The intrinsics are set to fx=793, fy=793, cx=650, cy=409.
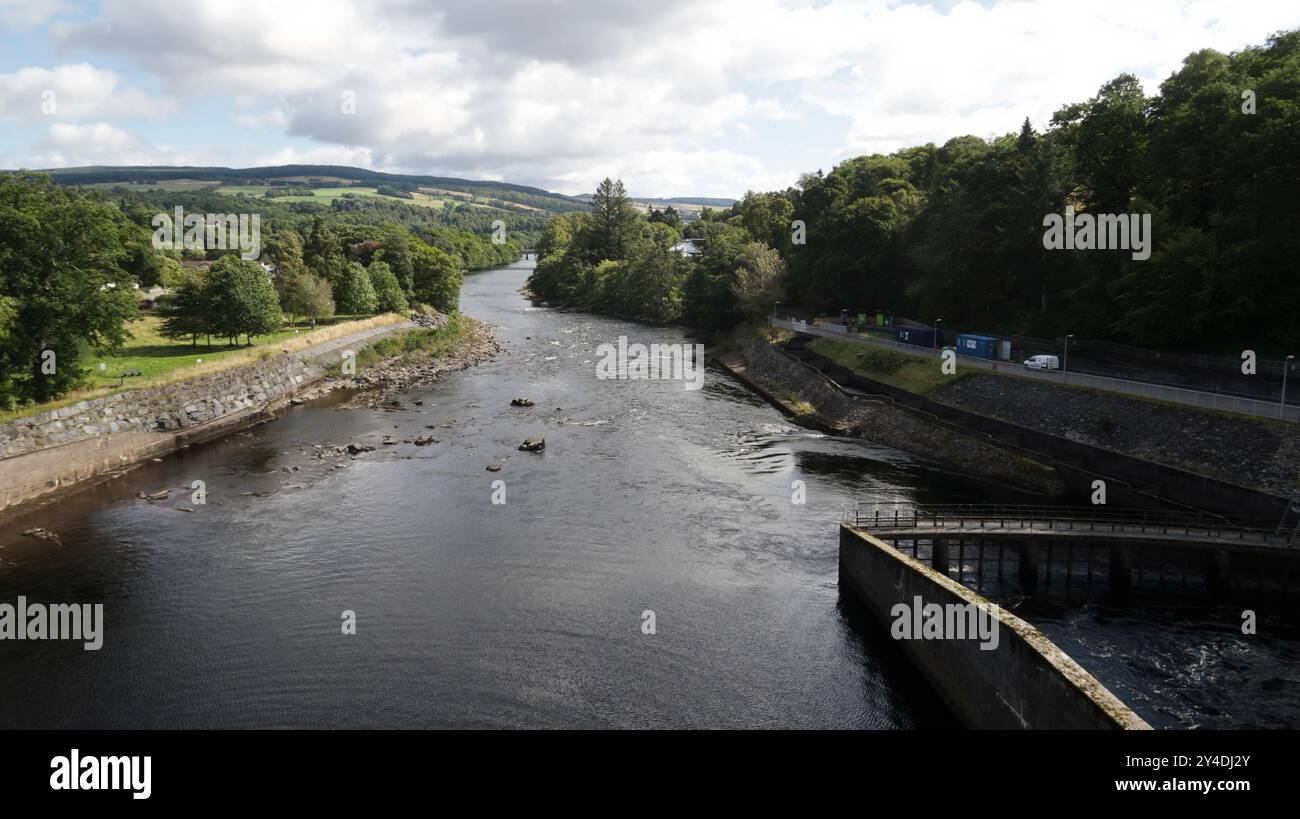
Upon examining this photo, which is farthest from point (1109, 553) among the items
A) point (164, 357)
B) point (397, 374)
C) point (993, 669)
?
point (164, 357)

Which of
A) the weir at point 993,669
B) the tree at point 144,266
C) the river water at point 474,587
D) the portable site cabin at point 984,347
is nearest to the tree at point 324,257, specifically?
the tree at point 144,266

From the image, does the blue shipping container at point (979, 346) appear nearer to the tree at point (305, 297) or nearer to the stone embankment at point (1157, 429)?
the stone embankment at point (1157, 429)

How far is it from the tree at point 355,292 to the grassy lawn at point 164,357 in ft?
21.2

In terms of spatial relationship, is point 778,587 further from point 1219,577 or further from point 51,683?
point 51,683

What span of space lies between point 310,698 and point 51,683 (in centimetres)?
892

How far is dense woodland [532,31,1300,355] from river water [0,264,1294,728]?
21791mm

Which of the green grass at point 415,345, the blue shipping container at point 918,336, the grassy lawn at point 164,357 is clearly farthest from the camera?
the green grass at point 415,345

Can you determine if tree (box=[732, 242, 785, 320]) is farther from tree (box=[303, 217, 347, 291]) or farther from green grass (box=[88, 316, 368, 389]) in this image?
green grass (box=[88, 316, 368, 389])

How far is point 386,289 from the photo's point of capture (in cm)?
10606

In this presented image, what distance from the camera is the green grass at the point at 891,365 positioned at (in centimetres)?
6181

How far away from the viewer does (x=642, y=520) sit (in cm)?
4141

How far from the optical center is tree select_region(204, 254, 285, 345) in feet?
236
